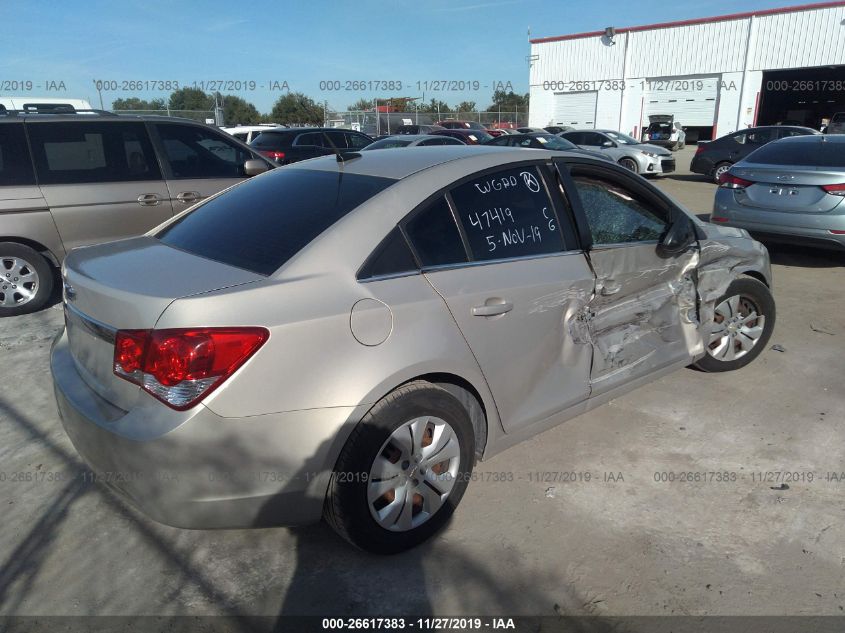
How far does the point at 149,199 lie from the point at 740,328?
5155 mm

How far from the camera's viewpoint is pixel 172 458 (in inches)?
83.8

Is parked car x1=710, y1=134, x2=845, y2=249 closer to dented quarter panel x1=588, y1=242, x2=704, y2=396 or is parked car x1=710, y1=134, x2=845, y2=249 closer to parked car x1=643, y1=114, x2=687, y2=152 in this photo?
dented quarter panel x1=588, y1=242, x2=704, y2=396

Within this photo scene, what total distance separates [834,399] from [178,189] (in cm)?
568

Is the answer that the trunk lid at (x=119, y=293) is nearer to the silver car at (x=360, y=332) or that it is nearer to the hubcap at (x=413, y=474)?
the silver car at (x=360, y=332)

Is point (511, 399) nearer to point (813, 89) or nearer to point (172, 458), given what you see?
point (172, 458)

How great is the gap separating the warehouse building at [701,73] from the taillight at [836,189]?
2786 cm

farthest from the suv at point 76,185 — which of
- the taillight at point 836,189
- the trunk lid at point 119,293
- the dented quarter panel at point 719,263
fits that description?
the taillight at point 836,189

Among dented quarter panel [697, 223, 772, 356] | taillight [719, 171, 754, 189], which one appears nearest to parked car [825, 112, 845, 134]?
taillight [719, 171, 754, 189]

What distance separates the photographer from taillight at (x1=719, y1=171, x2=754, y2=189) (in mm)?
7213

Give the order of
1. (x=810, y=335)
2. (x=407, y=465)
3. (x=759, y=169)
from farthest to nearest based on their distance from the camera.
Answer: (x=759, y=169) < (x=810, y=335) < (x=407, y=465)

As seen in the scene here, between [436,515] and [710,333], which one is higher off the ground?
[710,333]

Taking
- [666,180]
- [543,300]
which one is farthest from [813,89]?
[543,300]

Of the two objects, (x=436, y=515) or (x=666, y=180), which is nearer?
(x=436, y=515)

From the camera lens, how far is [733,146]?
641 inches
